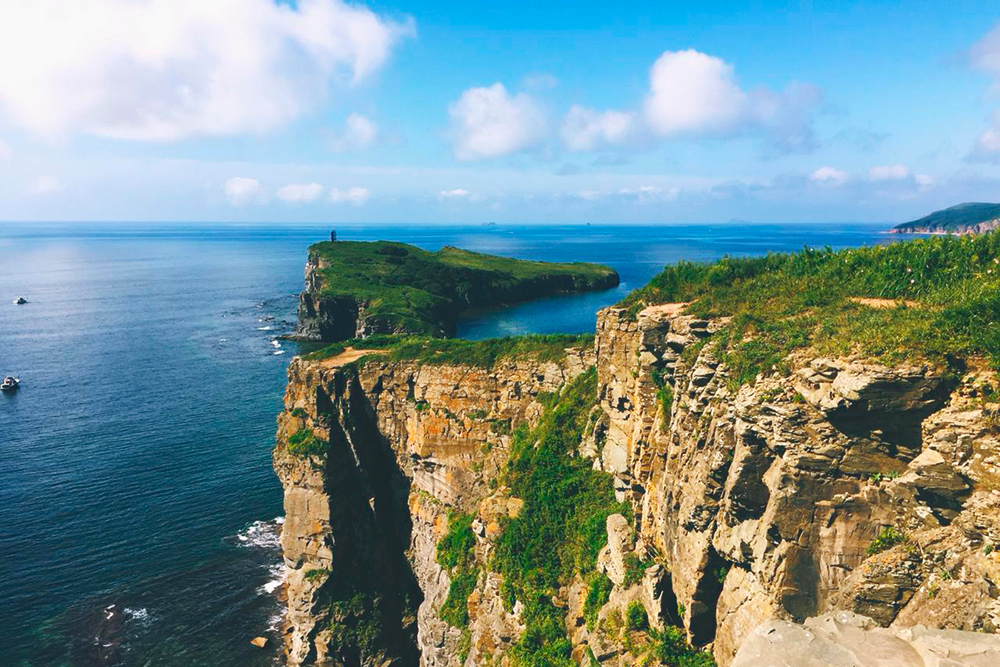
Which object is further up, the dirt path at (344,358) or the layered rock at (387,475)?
the dirt path at (344,358)

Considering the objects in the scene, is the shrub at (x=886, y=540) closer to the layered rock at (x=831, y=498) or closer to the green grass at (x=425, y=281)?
the layered rock at (x=831, y=498)

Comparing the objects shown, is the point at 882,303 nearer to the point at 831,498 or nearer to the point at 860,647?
the point at 831,498

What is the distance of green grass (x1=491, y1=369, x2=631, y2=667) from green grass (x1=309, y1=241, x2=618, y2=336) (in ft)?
251

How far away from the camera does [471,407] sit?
4191 cm

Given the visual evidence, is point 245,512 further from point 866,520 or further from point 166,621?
point 866,520

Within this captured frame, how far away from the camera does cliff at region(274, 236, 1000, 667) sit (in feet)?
48.9

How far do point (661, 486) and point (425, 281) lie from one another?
132475 mm

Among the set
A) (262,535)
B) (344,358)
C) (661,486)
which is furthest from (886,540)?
(262,535)

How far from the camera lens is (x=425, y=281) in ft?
499

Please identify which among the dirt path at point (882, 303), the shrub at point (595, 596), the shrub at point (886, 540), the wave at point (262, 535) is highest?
the dirt path at point (882, 303)

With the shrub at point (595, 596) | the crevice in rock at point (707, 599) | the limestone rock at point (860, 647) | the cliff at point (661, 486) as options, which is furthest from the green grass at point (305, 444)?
the limestone rock at point (860, 647)

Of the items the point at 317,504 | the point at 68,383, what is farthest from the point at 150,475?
the point at 68,383

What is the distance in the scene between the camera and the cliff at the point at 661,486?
14.9 meters

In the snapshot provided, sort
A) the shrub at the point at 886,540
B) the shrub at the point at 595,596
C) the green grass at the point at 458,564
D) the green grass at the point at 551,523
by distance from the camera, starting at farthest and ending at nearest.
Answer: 1. the green grass at the point at 458,564
2. the green grass at the point at 551,523
3. the shrub at the point at 595,596
4. the shrub at the point at 886,540
